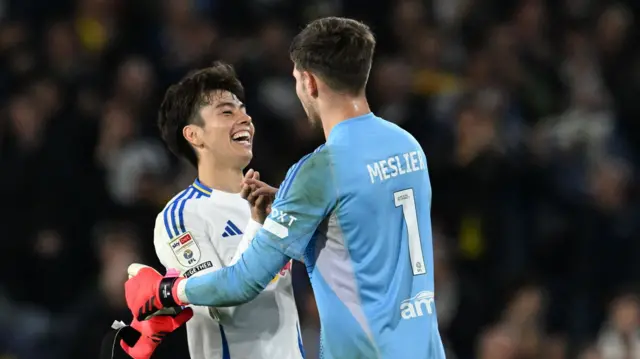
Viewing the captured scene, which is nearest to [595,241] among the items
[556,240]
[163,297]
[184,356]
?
[556,240]

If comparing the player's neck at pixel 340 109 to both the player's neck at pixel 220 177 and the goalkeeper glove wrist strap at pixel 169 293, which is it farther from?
the player's neck at pixel 220 177

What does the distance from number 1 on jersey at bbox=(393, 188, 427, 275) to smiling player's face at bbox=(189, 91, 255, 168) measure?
111 cm

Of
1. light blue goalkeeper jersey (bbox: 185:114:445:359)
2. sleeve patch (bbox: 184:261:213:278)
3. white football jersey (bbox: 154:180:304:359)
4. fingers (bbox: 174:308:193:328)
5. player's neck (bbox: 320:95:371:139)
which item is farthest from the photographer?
white football jersey (bbox: 154:180:304:359)

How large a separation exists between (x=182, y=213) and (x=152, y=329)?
53 centimetres

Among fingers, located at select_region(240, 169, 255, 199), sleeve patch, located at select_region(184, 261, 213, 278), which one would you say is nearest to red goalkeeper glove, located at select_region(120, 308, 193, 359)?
sleeve patch, located at select_region(184, 261, 213, 278)

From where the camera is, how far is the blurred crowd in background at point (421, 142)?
8.51 meters

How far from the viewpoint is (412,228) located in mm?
4121

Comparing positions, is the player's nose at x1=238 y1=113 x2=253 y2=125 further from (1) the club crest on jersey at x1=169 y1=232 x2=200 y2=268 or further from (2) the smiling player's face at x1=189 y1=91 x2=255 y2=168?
(1) the club crest on jersey at x1=169 y1=232 x2=200 y2=268

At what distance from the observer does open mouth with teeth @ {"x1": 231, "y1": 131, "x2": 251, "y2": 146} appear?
501cm

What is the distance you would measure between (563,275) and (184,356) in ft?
12.9

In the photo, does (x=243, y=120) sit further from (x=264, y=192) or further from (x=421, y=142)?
(x=421, y=142)

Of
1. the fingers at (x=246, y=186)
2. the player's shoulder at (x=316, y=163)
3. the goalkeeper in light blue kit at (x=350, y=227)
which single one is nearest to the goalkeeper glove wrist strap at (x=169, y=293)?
the goalkeeper in light blue kit at (x=350, y=227)

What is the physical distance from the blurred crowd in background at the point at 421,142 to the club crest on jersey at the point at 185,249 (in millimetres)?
2922

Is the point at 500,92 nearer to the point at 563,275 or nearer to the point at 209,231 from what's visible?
the point at 563,275
